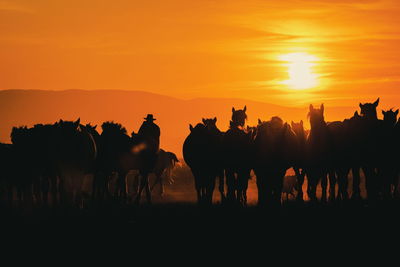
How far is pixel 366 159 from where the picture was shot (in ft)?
98.6

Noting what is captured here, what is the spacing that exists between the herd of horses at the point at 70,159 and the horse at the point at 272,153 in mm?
Result: 5579

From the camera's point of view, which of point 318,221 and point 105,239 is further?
point 318,221

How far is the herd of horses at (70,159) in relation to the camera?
26344 mm

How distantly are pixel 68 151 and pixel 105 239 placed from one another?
7.92 metres

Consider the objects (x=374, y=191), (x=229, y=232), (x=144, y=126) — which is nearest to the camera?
(x=229, y=232)

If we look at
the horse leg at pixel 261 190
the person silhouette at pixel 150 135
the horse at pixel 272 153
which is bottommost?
the horse leg at pixel 261 190

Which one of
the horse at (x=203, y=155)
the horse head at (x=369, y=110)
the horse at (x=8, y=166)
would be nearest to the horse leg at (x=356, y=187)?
the horse head at (x=369, y=110)

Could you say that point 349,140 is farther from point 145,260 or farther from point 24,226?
point 145,260

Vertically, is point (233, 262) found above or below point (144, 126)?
below

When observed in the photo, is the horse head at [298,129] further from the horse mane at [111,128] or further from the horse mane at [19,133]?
the horse mane at [19,133]

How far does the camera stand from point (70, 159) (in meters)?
26.2

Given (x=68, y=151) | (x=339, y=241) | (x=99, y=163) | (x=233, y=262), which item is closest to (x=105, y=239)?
A: (x=233, y=262)

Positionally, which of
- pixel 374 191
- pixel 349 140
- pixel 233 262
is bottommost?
pixel 233 262

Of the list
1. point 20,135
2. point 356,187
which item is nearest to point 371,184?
A: point 356,187
